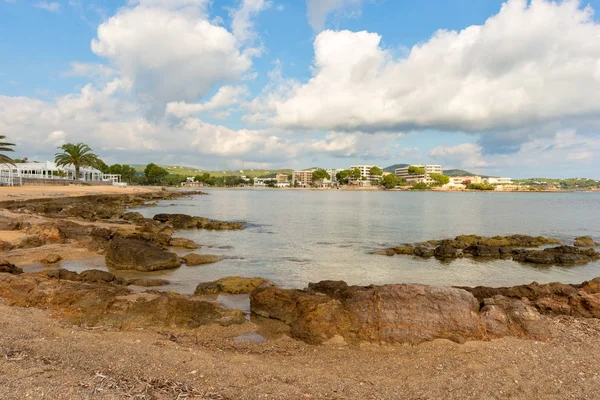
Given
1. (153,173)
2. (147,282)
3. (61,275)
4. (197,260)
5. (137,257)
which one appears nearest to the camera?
(61,275)

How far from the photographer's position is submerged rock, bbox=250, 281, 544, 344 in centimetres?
912

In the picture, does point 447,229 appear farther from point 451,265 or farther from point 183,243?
point 183,243

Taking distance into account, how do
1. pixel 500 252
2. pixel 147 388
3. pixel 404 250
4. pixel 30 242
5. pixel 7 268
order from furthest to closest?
pixel 404 250, pixel 500 252, pixel 30 242, pixel 7 268, pixel 147 388

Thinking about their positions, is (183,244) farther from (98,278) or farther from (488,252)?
(488,252)

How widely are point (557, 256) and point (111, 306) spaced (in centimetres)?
2431

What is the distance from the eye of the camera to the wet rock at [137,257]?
18359 mm

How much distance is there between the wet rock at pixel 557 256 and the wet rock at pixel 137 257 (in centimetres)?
1996

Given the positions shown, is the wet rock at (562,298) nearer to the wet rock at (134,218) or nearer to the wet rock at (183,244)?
the wet rock at (183,244)

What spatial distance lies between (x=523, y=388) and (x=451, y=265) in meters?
16.3

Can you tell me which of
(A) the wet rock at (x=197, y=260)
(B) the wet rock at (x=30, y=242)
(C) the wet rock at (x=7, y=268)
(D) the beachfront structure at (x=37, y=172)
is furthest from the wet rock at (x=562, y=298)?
(D) the beachfront structure at (x=37, y=172)

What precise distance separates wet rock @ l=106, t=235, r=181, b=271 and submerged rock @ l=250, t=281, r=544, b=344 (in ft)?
34.6

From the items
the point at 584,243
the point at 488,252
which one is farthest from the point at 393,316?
the point at 584,243

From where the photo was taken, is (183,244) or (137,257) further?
(183,244)

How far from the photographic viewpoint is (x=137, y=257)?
61.2 feet
